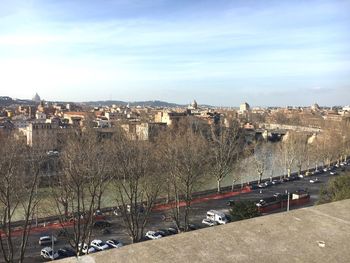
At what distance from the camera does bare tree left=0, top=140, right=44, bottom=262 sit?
8031 mm

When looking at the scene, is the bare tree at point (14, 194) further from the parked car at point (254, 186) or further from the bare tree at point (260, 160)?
the bare tree at point (260, 160)

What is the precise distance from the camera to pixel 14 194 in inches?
429

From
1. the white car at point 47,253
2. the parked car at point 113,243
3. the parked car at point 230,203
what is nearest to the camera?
the white car at point 47,253

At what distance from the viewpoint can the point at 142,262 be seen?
1.61m

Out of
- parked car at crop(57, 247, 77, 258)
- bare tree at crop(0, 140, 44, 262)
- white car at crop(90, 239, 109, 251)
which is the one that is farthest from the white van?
bare tree at crop(0, 140, 44, 262)

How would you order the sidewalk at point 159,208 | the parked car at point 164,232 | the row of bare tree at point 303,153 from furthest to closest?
the row of bare tree at point 303,153 → the sidewalk at point 159,208 → the parked car at point 164,232

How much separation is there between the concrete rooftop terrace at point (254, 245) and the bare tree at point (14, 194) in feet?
22.0

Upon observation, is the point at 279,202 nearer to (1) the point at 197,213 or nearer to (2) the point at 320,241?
(1) the point at 197,213

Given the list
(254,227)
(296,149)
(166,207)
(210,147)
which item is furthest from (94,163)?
(296,149)

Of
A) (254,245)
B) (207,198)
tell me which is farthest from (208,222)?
(254,245)

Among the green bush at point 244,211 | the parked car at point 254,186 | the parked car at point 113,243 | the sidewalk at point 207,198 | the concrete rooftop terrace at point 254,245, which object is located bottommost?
the parked car at point 254,186

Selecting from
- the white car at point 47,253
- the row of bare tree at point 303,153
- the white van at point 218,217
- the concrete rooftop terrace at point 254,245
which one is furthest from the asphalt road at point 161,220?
the concrete rooftop terrace at point 254,245

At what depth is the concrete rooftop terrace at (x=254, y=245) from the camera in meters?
1.67

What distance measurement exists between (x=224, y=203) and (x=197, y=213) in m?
2.15
